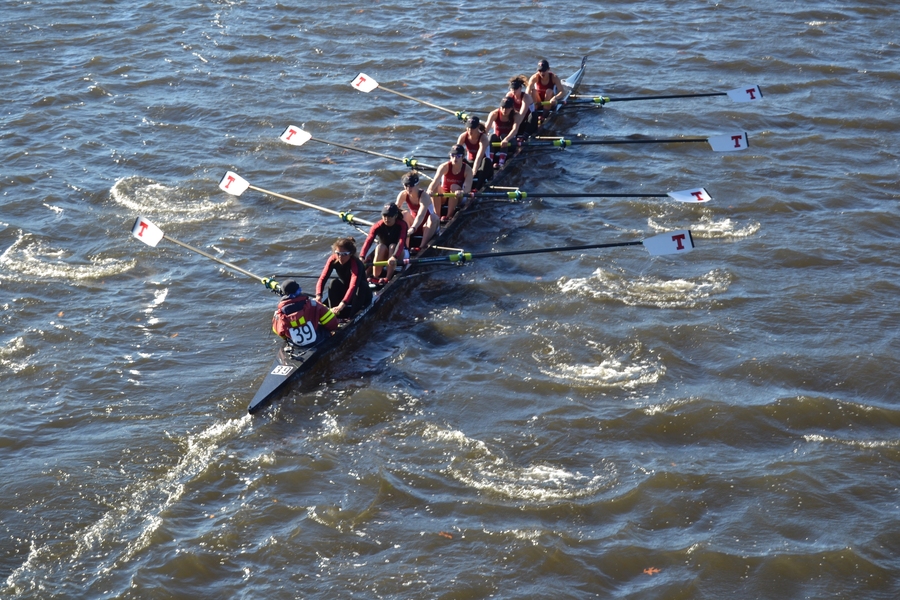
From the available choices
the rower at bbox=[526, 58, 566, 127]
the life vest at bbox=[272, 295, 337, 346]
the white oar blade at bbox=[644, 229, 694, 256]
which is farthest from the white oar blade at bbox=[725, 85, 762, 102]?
the life vest at bbox=[272, 295, 337, 346]

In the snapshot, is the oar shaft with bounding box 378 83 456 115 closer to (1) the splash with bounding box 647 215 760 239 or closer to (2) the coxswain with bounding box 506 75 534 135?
(2) the coxswain with bounding box 506 75 534 135

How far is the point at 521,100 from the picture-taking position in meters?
20.1

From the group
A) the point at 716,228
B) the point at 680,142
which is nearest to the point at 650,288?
the point at 716,228

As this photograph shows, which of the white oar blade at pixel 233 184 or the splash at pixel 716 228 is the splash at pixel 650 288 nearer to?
the splash at pixel 716 228

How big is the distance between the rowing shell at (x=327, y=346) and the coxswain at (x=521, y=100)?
4342mm

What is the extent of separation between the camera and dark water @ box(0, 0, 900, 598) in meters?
10.4

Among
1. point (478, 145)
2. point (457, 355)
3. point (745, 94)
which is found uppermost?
point (745, 94)

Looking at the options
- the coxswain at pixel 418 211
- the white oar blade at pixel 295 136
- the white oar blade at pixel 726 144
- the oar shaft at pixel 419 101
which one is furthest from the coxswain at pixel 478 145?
the white oar blade at pixel 726 144

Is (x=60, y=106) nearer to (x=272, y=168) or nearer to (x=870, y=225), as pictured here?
(x=272, y=168)

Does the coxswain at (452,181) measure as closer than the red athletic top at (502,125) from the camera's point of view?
Yes

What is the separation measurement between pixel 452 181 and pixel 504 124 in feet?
10.2

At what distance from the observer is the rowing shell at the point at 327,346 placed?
12.5 meters

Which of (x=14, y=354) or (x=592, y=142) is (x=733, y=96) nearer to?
(x=592, y=142)

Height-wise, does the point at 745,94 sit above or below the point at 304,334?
above
